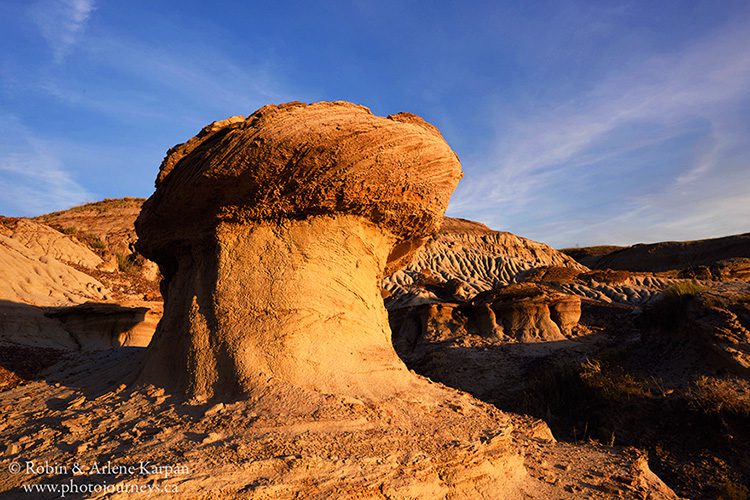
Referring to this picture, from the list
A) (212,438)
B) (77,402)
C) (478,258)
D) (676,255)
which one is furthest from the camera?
(676,255)

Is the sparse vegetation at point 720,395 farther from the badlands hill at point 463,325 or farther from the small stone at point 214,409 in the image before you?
the small stone at point 214,409

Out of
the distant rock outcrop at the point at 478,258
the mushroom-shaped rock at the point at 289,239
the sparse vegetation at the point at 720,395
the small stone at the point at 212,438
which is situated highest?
the distant rock outcrop at the point at 478,258

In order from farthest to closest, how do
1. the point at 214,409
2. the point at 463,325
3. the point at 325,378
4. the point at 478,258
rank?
the point at 478,258
the point at 463,325
the point at 325,378
the point at 214,409

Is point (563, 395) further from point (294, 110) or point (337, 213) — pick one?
point (294, 110)

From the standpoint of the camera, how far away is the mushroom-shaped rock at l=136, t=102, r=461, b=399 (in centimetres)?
365

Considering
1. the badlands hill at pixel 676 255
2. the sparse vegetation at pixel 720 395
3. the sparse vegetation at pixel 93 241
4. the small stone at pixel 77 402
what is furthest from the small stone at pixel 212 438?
the badlands hill at pixel 676 255

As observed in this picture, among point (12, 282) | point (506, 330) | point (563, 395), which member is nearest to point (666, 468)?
point (563, 395)

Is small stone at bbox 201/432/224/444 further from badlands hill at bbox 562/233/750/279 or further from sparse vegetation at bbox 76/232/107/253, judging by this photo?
badlands hill at bbox 562/233/750/279

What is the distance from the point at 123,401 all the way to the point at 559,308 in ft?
34.4

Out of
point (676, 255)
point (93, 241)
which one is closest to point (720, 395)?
point (93, 241)

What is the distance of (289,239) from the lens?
4.17 m

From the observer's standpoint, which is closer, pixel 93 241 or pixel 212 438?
pixel 212 438

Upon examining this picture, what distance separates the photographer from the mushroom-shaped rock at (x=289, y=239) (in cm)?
365

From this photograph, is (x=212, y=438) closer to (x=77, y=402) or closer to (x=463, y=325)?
(x=77, y=402)
